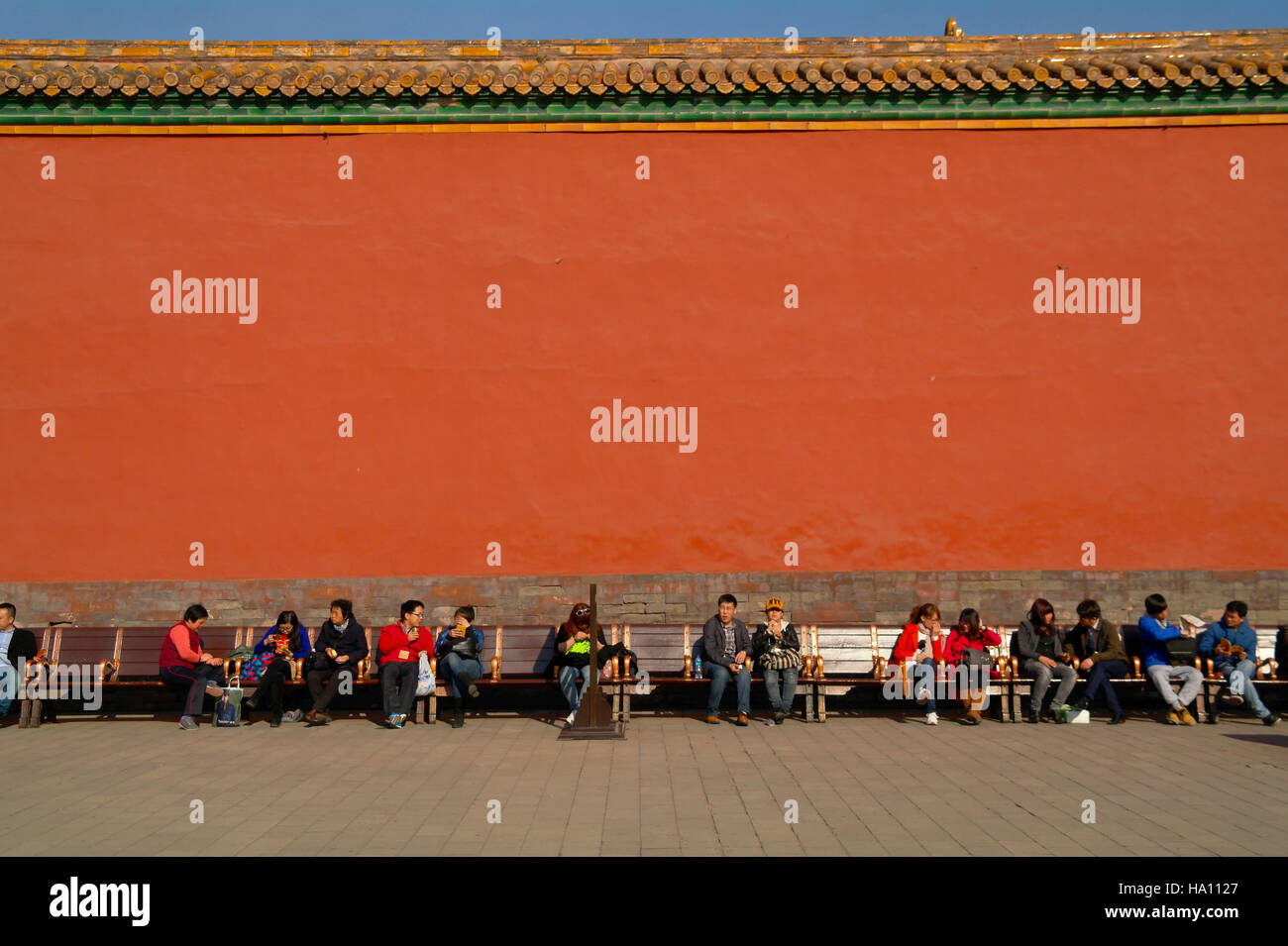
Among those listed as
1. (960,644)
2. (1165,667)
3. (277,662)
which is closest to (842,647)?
(960,644)

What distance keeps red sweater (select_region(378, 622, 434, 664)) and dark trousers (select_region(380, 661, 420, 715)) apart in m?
0.04

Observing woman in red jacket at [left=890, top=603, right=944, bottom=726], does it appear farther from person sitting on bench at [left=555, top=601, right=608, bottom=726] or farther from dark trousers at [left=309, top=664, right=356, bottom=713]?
dark trousers at [left=309, top=664, right=356, bottom=713]

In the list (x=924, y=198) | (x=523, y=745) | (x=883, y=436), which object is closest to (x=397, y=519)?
(x=523, y=745)

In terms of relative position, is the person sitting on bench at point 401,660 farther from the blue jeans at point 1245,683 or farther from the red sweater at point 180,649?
the blue jeans at point 1245,683

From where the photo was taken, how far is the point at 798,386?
1280 centimetres

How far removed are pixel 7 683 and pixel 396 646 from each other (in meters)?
3.64

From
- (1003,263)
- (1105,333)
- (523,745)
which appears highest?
(1003,263)

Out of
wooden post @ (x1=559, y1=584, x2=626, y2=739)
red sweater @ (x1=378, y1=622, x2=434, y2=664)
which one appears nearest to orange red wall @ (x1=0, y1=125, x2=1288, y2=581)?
red sweater @ (x1=378, y1=622, x2=434, y2=664)

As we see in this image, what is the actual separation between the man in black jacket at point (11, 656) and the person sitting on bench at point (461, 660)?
3.87 meters

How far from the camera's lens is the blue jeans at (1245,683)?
10664mm

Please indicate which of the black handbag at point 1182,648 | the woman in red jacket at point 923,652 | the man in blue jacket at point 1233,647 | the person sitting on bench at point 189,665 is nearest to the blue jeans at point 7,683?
the person sitting on bench at point 189,665

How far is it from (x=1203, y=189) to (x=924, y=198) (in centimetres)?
313

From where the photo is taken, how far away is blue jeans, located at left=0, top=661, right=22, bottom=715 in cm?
1077

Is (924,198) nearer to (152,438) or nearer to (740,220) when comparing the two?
(740,220)
